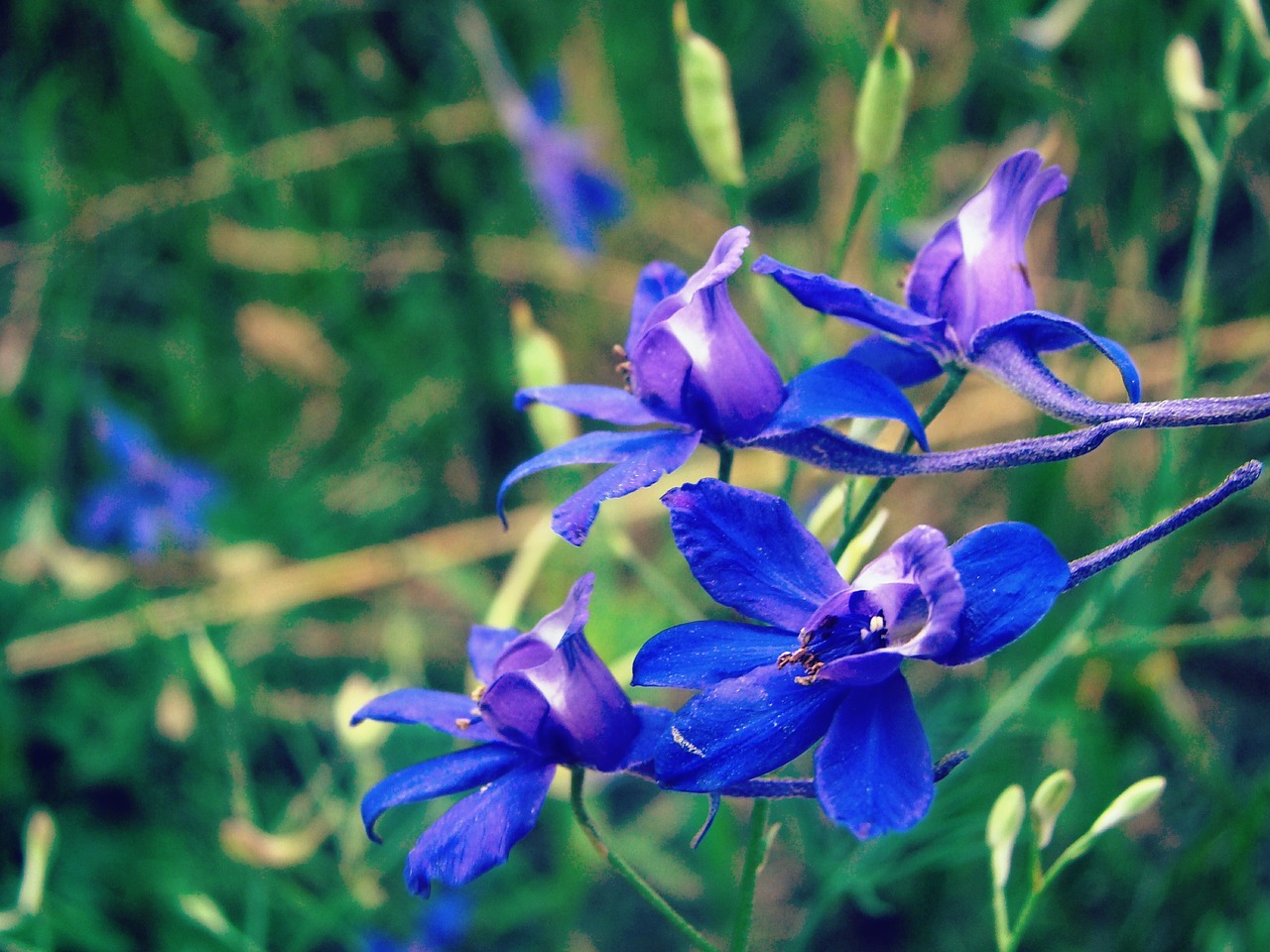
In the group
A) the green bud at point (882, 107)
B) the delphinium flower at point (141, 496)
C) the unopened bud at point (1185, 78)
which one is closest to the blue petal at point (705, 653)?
the green bud at point (882, 107)

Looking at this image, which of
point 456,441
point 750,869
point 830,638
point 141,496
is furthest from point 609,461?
point 141,496

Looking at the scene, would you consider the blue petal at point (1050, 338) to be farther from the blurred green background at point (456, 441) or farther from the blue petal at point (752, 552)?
the blurred green background at point (456, 441)

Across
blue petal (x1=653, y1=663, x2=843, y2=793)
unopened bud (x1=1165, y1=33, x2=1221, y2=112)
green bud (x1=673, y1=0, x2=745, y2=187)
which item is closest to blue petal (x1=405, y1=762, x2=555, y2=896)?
blue petal (x1=653, y1=663, x2=843, y2=793)

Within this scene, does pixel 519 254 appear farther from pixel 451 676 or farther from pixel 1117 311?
pixel 1117 311

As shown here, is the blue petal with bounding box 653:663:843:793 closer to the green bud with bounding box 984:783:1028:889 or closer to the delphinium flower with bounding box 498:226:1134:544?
the delphinium flower with bounding box 498:226:1134:544

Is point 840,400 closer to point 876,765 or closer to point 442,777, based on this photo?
point 876,765
